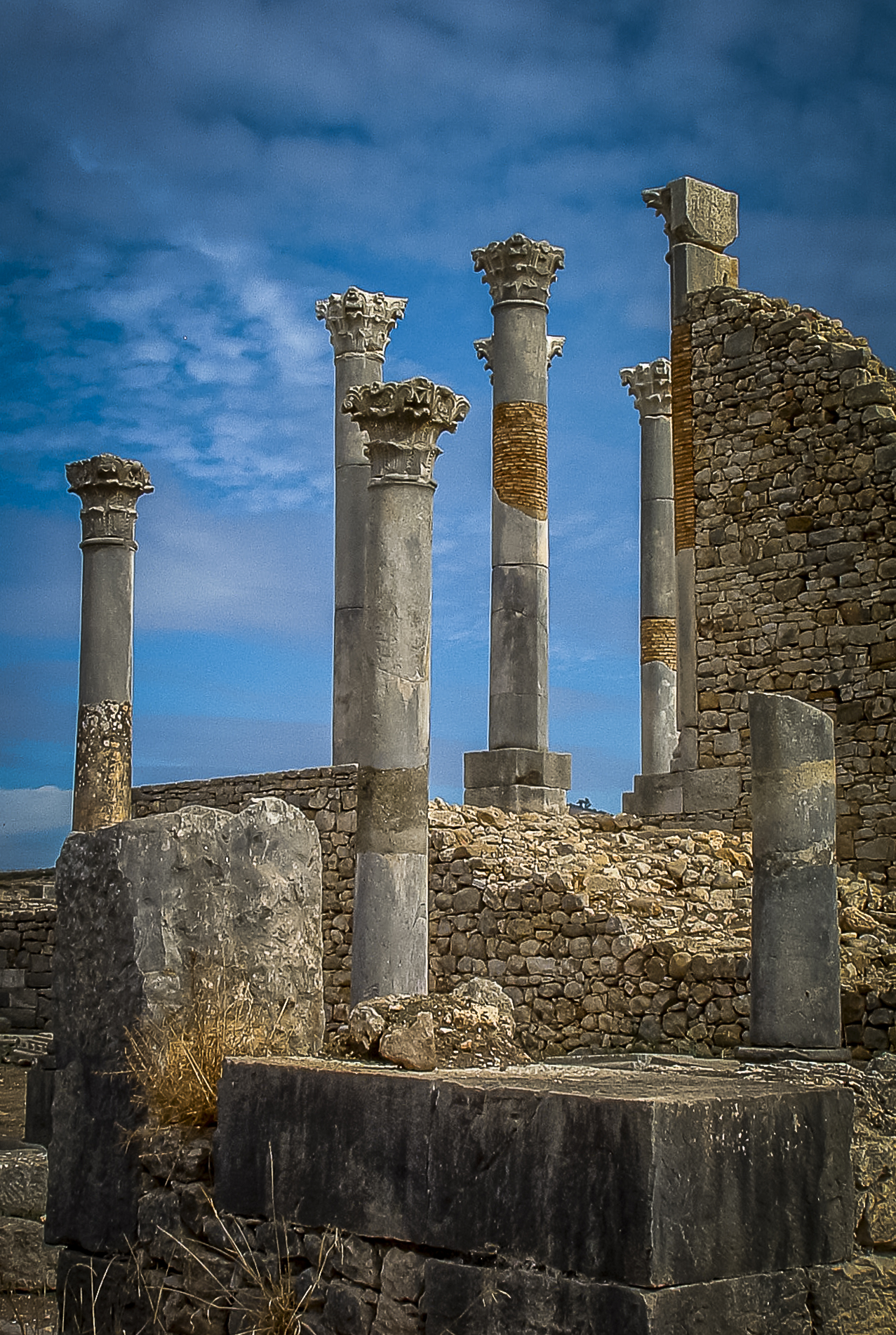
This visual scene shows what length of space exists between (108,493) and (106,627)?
137 cm

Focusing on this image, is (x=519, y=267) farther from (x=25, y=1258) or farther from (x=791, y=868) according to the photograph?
(x=25, y=1258)

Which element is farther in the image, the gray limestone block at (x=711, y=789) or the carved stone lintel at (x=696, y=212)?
the carved stone lintel at (x=696, y=212)

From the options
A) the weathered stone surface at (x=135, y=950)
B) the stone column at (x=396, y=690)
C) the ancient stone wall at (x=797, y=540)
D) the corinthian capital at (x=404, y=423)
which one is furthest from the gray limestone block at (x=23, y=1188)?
the ancient stone wall at (x=797, y=540)

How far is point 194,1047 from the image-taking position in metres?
5.23

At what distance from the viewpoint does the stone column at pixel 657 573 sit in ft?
71.2

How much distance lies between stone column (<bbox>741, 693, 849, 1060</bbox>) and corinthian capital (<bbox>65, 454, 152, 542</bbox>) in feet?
30.2

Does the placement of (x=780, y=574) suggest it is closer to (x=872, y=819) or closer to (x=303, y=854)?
(x=872, y=819)

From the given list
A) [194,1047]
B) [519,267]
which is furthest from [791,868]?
[519,267]

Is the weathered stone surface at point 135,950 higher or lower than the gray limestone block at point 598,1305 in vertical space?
higher

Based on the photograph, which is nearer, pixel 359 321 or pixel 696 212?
pixel 696 212

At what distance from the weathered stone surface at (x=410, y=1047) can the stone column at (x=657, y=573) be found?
1622 centimetres

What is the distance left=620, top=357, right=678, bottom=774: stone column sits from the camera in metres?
21.7

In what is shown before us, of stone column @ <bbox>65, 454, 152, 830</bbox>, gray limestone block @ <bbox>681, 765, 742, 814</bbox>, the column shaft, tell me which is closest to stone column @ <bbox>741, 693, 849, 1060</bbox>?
the column shaft

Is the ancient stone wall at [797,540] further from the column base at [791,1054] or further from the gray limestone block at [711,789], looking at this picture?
the column base at [791,1054]
